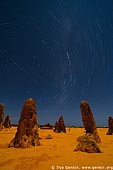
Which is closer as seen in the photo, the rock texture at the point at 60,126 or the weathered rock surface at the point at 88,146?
the weathered rock surface at the point at 88,146

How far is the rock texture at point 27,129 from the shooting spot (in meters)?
12.5

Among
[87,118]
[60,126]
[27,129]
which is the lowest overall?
[27,129]

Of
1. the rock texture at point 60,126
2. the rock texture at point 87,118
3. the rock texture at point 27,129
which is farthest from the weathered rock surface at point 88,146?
the rock texture at point 60,126

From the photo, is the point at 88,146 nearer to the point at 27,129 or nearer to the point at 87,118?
the point at 27,129

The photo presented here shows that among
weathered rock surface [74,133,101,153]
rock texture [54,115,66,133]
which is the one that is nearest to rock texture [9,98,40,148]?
weathered rock surface [74,133,101,153]

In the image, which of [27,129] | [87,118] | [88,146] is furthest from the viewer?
[87,118]

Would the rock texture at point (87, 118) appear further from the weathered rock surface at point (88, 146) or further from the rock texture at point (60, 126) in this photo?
the rock texture at point (60, 126)

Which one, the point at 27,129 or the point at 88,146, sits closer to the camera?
the point at 88,146

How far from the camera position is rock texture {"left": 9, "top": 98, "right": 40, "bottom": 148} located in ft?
41.0

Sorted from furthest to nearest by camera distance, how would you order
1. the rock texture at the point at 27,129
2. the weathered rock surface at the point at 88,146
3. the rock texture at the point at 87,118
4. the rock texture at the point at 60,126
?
the rock texture at the point at 60,126, the rock texture at the point at 87,118, the rock texture at the point at 27,129, the weathered rock surface at the point at 88,146

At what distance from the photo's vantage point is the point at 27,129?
1322 centimetres

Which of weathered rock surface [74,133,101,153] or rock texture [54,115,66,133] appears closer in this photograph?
weathered rock surface [74,133,101,153]

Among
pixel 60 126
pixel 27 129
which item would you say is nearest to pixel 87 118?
Result: pixel 27 129

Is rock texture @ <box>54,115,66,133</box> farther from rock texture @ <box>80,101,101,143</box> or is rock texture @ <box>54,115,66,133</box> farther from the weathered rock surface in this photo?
the weathered rock surface
